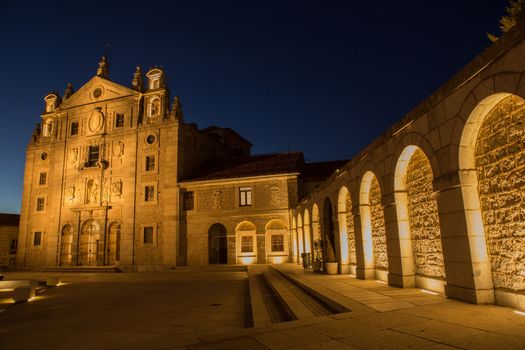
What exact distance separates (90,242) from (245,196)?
15209mm

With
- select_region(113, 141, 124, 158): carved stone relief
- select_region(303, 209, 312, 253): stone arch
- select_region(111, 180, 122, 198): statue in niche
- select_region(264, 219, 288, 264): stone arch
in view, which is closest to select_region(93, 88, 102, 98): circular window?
select_region(113, 141, 124, 158): carved stone relief

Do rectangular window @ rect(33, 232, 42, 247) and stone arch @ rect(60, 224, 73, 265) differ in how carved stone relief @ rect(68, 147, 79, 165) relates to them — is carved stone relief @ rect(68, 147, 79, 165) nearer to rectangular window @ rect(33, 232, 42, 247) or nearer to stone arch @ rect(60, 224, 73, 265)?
stone arch @ rect(60, 224, 73, 265)

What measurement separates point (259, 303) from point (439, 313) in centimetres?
553

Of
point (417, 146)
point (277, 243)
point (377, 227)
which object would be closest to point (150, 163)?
point (277, 243)

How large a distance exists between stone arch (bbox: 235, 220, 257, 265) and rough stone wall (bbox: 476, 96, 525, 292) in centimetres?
2213

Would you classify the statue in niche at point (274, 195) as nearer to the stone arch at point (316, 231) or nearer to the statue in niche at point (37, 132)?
the stone arch at point (316, 231)

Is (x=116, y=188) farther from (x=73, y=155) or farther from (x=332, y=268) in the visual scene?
(x=332, y=268)

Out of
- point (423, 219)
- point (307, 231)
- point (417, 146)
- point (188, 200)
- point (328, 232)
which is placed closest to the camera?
point (417, 146)

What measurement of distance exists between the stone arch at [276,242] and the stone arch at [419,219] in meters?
18.2

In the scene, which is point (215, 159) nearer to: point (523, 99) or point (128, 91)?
point (128, 91)

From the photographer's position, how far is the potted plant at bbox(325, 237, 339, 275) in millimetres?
14750

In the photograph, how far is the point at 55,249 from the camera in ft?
107

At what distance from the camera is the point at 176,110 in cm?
3158

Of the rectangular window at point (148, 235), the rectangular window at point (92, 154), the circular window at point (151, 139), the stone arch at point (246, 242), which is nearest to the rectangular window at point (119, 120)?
the rectangular window at point (92, 154)
